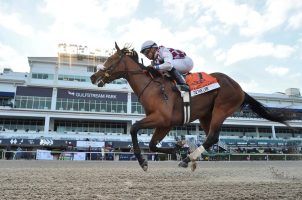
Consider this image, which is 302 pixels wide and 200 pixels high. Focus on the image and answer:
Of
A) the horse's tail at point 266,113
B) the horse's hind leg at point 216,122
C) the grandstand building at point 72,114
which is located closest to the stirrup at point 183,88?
the horse's hind leg at point 216,122

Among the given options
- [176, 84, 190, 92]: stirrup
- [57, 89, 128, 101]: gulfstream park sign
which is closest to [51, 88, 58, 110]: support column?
[57, 89, 128, 101]: gulfstream park sign

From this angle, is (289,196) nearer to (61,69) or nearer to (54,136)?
(54,136)

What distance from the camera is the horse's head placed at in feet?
20.4

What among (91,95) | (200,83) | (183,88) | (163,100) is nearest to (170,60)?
(183,88)

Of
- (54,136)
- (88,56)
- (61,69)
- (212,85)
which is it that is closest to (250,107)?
(212,85)

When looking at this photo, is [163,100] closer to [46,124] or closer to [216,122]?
[216,122]

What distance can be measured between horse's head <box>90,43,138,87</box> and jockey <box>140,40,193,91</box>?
0.45 m

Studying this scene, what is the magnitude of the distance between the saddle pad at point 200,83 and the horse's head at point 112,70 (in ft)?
4.28

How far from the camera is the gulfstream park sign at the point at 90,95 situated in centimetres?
5284

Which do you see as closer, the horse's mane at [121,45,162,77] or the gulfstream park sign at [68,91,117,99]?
the horse's mane at [121,45,162,77]

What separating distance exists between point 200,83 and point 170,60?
77 centimetres

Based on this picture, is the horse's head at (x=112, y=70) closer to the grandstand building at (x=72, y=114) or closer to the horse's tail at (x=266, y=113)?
the horse's tail at (x=266, y=113)

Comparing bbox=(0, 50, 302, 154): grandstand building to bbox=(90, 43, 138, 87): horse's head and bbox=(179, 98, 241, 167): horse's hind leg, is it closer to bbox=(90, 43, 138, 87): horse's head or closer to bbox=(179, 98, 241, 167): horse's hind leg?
bbox=(90, 43, 138, 87): horse's head

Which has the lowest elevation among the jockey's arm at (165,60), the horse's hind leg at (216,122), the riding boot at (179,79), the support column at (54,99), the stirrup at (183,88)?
the horse's hind leg at (216,122)
